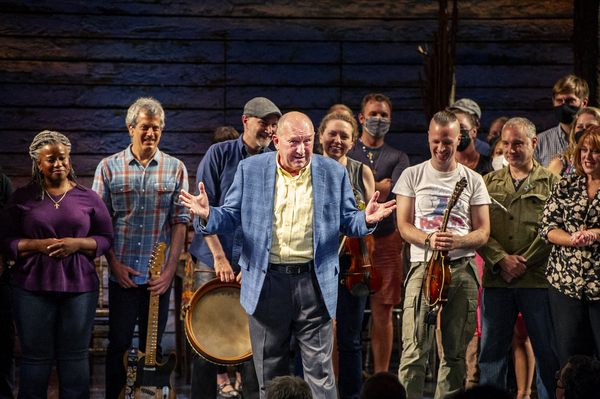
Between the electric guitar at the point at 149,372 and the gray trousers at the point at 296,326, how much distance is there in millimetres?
800

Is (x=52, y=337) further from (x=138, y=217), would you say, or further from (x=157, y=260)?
(x=138, y=217)

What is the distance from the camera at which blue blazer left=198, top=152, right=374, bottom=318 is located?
3102 millimetres

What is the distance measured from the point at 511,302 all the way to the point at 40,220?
112 inches

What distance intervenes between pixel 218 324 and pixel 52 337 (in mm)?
924

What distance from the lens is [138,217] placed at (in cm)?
383

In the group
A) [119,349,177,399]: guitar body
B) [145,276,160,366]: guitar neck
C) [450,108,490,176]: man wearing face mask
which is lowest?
[119,349,177,399]: guitar body

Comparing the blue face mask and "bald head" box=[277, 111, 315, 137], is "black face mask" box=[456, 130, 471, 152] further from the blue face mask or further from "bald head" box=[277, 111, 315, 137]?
"bald head" box=[277, 111, 315, 137]

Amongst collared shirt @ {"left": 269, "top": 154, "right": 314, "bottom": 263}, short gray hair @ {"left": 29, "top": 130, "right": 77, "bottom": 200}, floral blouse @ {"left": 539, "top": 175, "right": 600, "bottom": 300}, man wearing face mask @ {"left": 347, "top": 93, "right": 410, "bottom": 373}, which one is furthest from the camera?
man wearing face mask @ {"left": 347, "top": 93, "right": 410, "bottom": 373}

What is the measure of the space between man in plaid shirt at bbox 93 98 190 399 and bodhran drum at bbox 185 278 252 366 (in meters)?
0.33

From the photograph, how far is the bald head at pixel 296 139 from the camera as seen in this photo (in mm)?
3109

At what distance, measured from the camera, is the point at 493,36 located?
6.21 meters

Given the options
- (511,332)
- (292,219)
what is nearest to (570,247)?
(511,332)

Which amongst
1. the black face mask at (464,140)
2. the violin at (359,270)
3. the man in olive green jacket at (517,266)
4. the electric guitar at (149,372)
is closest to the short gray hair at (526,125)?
the man in olive green jacket at (517,266)

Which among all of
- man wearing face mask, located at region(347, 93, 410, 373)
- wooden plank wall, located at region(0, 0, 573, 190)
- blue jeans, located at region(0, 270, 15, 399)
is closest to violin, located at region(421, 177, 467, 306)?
man wearing face mask, located at region(347, 93, 410, 373)
